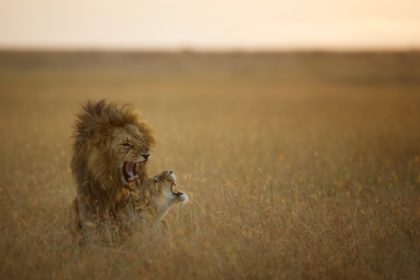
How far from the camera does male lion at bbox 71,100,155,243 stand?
5547 mm

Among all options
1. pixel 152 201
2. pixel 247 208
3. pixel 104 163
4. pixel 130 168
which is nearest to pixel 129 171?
pixel 130 168

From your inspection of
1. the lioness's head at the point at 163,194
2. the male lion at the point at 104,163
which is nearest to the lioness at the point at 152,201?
the lioness's head at the point at 163,194

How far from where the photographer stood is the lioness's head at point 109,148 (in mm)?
5547

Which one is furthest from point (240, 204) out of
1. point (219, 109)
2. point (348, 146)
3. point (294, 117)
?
point (219, 109)

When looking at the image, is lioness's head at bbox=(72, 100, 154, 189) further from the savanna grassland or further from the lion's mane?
the savanna grassland

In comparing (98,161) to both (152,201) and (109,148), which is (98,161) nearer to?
(109,148)

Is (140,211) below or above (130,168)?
below

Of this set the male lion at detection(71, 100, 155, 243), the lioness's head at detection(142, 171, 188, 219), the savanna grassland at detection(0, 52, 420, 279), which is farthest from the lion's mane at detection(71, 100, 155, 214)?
the savanna grassland at detection(0, 52, 420, 279)

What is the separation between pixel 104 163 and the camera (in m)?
5.55

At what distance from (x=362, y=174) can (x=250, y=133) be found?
5358 millimetres

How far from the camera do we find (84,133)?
571cm

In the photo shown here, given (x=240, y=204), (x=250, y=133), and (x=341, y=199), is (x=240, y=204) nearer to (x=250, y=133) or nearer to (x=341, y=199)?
(x=341, y=199)

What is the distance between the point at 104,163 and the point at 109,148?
0.15 m

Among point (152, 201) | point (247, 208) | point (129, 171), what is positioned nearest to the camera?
point (152, 201)
